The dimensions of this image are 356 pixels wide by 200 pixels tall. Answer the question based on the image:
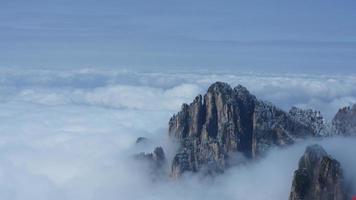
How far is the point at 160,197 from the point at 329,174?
2450 inches

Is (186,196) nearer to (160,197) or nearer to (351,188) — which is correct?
(160,197)

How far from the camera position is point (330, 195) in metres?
155

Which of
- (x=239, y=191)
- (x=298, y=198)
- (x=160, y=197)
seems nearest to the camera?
(x=298, y=198)

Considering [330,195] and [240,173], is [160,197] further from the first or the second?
[330,195]

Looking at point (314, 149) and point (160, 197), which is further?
point (160, 197)

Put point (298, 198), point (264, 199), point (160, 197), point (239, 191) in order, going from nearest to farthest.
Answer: point (298, 198), point (264, 199), point (239, 191), point (160, 197)

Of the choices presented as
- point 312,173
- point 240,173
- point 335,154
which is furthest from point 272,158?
point 312,173

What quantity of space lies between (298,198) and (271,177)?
2742 cm

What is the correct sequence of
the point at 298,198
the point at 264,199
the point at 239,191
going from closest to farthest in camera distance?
the point at 298,198 < the point at 264,199 < the point at 239,191

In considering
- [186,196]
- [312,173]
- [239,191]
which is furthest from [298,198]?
[186,196]

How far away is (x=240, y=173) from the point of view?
7712 inches

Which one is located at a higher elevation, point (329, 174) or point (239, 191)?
point (329, 174)

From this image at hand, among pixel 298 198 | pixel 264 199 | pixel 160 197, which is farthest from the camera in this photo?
pixel 160 197

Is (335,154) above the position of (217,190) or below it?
above
